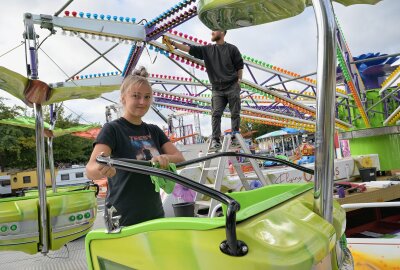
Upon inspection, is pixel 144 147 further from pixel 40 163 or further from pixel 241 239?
pixel 40 163

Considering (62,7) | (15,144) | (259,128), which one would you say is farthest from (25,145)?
(259,128)

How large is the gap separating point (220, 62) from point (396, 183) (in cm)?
244

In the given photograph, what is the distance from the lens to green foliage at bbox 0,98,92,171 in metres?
22.0

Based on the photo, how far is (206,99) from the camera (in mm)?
8516

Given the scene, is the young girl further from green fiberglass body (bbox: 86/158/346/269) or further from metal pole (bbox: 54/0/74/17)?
metal pole (bbox: 54/0/74/17)

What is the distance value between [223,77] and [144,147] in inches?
98.1

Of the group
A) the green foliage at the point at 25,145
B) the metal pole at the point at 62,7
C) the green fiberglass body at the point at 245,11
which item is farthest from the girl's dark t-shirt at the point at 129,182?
the green foliage at the point at 25,145

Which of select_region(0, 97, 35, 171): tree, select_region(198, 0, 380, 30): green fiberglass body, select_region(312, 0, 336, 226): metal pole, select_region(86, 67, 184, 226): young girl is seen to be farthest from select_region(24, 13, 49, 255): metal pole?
select_region(0, 97, 35, 171): tree

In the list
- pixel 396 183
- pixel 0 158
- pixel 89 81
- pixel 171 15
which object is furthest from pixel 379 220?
pixel 0 158

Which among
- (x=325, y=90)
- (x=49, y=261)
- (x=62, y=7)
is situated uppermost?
(x=62, y=7)

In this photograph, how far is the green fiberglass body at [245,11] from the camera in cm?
104

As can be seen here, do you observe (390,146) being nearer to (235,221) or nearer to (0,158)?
(235,221)

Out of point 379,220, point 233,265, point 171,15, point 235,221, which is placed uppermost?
point 171,15

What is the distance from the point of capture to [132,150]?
1840mm
